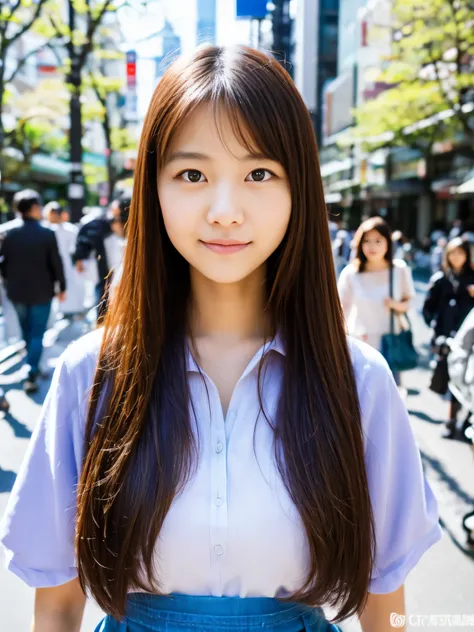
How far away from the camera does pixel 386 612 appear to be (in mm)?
1384

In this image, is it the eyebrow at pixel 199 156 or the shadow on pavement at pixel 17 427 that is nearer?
the eyebrow at pixel 199 156

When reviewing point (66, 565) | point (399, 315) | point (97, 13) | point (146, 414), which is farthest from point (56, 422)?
point (97, 13)

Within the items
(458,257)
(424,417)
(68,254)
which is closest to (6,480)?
(424,417)

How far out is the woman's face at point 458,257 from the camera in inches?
252

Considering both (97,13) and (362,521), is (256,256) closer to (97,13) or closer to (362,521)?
(362,521)

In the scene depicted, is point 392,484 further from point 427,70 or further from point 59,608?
point 427,70

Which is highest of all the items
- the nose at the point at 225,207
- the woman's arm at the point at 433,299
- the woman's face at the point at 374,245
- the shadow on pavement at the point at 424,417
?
the nose at the point at 225,207

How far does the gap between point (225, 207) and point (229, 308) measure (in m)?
0.31

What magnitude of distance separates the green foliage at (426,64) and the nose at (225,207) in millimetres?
16583

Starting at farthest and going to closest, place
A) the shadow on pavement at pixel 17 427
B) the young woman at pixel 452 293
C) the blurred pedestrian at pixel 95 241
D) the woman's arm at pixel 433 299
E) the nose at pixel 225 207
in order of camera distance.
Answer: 1. the blurred pedestrian at pixel 95 241
2. the woman's arm at pixel 433 299
3. the young woman at pixel 452 293
4. the shadow on pavement at pixel 17 427
5. the nose at pixel 225 207

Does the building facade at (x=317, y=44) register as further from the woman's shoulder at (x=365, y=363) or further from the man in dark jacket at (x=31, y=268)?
the woman's shoulder at (x=365, y=363)

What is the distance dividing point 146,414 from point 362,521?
0.45 metres

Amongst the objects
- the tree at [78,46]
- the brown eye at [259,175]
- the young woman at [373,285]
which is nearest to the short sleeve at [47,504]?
the brown eye at [259,175]

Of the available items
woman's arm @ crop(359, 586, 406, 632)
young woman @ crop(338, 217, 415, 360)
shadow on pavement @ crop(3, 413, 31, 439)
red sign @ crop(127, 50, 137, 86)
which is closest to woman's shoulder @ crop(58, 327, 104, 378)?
woman's arm @ crop(359, 586, 406, 632)
